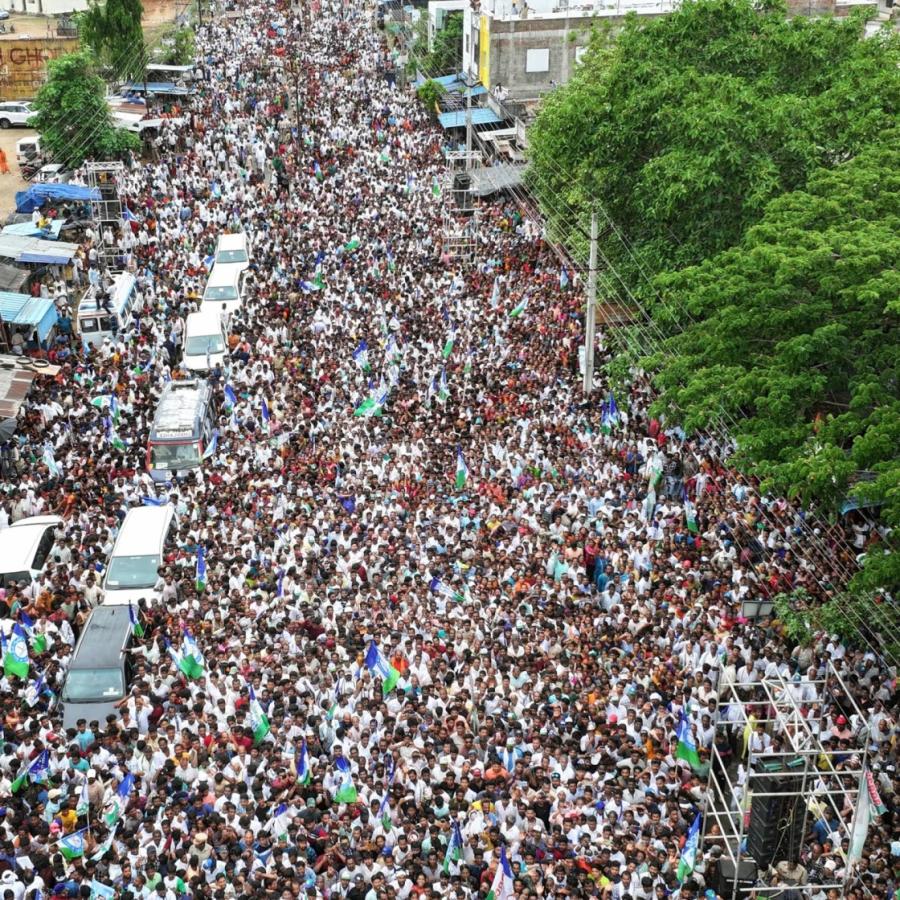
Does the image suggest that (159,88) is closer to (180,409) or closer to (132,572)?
(180,409)

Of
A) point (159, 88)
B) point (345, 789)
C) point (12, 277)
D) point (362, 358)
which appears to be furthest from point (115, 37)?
point (345, 789)

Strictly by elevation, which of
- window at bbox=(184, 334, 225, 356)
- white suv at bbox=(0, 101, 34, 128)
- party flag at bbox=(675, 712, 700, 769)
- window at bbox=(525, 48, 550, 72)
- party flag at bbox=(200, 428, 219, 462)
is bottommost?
party flag at bbox=(200, 428, 219, 462)

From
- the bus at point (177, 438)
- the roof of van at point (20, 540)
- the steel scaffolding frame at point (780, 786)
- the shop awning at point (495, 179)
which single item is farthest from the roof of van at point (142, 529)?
the shop awning at point (495, 179)

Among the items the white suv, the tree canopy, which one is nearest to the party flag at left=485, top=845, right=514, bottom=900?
the tree canopy

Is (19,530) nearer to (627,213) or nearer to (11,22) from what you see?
(627,213)

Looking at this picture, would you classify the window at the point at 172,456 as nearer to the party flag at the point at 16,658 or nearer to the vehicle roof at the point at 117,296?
the party flag at the point at 16,658

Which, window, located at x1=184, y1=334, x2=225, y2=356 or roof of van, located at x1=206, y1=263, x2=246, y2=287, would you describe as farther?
roof of van, located at x1=206, y1=263, x2=246, y2=287

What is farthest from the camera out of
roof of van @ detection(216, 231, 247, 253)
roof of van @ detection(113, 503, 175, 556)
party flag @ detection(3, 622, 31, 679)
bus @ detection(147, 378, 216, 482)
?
roof of van @ detection(216, 231, 247, 253)

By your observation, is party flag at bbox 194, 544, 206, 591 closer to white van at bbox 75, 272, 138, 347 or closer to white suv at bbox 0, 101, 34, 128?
white van at bbox 75, 272, 138, 347
